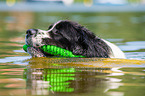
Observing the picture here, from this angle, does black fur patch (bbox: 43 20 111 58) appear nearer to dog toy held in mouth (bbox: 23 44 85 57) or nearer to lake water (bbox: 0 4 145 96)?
dog toy held in mouth (bbox: 23 44 85 57)

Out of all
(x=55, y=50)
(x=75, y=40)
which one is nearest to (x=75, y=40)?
(x=75, y=40)

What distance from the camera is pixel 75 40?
8.20m

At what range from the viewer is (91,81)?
632 centimetres

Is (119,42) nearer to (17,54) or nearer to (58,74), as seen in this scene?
(17,54)

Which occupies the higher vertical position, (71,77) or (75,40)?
(75,40)

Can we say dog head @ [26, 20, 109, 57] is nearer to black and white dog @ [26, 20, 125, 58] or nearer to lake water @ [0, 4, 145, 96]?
black and white dog @ [26, 20, 125, 58]

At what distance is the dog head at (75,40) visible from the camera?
8.11 m

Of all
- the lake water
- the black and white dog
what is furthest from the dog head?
the lake water

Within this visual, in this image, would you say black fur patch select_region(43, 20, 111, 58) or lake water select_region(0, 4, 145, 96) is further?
black fur patch select_region(43, 20, 111, 58)

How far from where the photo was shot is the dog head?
8.11 metres

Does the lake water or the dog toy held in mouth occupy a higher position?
the dog toy held in mouth

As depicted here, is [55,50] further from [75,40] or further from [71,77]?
[71,77]

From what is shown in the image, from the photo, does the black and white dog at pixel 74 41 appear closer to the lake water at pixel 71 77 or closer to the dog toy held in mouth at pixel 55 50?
the dog toy held in mouth at pixel 55 50

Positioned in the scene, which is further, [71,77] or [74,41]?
→ [74,41]
